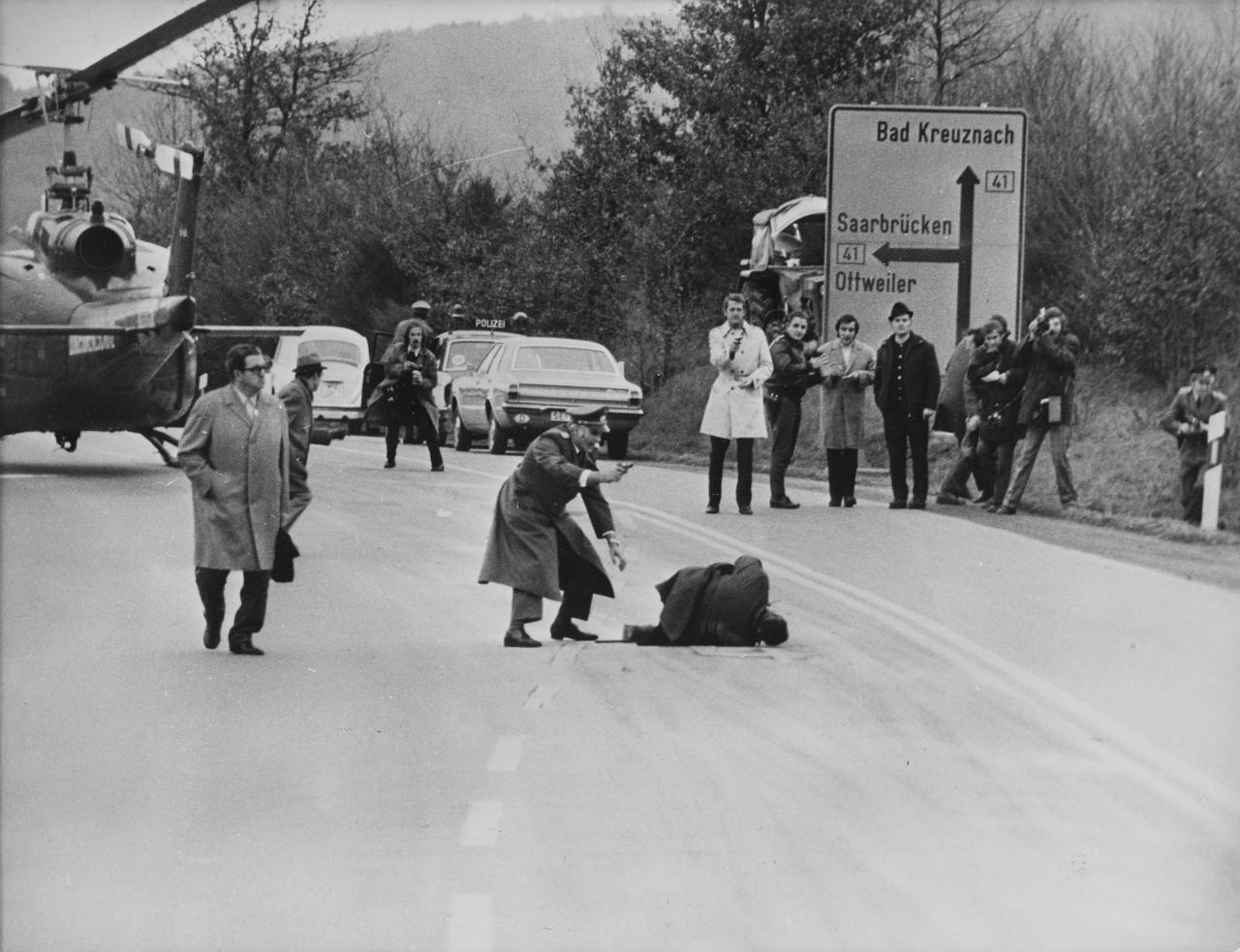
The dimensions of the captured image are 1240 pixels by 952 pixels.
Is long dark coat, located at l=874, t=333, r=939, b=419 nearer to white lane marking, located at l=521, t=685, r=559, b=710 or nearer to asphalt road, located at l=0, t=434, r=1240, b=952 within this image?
A: asphalt road, located at l=0, t=434, r=1240, b=952

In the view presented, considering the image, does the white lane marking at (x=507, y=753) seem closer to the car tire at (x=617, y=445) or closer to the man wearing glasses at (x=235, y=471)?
the car tire at (x=617, y=445)

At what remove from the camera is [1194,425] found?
1467 cm

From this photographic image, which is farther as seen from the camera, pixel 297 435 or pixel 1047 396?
pixel 1047 396

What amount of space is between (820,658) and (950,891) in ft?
12.8

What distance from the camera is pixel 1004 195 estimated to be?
13.8 metres

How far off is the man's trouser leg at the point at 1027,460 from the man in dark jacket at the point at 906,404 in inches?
32.5

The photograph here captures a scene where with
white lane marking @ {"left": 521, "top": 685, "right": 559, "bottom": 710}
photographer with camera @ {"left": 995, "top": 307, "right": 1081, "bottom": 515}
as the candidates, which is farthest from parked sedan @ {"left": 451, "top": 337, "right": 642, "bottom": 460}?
photographer with camera @ {"left": 995, "top": 307, "right": 1081, "bottom": 515}

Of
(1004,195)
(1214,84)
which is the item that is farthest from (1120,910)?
(1214,84)

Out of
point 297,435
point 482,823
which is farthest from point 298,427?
point 482,823

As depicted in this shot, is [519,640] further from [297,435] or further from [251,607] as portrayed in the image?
[297,435]

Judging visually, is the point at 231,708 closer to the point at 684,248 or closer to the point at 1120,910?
the point at 684,248

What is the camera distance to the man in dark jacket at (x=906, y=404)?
1681 cm

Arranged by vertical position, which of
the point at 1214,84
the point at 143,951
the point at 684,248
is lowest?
the point at 143,951

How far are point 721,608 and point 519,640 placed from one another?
132 cm
